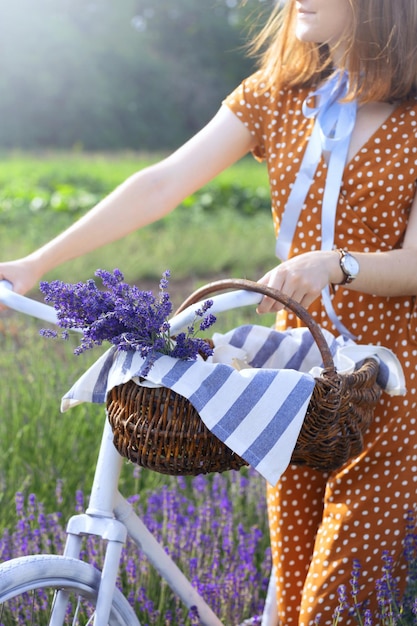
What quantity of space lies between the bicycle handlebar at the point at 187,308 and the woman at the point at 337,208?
0.61 feet

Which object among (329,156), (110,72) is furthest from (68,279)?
(110,72)

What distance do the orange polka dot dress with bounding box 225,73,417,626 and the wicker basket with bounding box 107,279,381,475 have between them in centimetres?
44

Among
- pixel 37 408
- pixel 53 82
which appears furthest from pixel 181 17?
pixel 37 408

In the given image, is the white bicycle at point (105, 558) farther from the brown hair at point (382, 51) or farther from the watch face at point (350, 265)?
the brown hair at point (382, 51)

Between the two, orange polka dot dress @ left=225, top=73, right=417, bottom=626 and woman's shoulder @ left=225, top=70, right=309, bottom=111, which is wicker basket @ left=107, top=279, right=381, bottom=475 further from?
woman's shoulder @ left=225, top=70, right=309, bottom=111

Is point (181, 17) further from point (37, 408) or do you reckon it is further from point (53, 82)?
point (37, 408)

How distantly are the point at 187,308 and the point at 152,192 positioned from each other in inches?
25.7

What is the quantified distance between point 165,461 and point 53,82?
115 feet

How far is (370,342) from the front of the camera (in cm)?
226

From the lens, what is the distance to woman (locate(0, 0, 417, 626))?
2.17 metres

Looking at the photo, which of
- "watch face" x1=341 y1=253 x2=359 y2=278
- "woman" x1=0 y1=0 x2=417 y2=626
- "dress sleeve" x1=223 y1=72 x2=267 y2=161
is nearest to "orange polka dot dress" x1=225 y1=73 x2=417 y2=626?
"woman" x1=0 y1=0 x2=417 y2=626

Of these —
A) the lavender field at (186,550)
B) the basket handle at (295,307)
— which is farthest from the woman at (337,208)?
the basket handle at (295,307)

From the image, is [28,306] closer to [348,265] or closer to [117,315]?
[117,315]

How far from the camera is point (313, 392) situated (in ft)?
5.60
